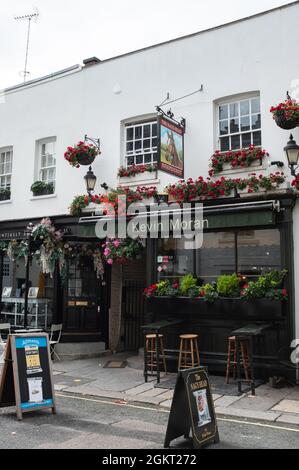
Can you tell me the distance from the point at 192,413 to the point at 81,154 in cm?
812

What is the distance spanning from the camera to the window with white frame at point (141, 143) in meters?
12.0

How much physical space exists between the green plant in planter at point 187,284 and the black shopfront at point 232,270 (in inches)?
7.3

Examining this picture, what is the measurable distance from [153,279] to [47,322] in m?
3.74

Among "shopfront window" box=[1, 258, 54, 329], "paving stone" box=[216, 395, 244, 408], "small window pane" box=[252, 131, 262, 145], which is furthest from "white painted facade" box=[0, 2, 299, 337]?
"paving stone" box=[216, 395, 244, 408]

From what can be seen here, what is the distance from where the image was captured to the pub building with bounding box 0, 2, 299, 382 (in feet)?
32.7

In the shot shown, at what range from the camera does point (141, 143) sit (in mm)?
12203

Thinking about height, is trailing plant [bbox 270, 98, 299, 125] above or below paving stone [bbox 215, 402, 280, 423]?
above

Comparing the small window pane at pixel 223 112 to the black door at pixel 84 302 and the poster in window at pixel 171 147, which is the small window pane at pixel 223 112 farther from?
the black door at pixel 84 302

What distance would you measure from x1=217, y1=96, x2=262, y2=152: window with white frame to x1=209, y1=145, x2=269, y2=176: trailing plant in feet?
1.08

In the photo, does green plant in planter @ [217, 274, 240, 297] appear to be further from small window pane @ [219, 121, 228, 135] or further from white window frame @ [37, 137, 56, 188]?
white window frame @ [37, 137, 56, 188]

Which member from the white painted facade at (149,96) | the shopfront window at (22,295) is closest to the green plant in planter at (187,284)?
the white painted facade at (149,96)

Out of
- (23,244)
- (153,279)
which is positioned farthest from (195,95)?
(23,244)

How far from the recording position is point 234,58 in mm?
10914

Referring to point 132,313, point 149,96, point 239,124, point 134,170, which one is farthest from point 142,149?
point 132,313
